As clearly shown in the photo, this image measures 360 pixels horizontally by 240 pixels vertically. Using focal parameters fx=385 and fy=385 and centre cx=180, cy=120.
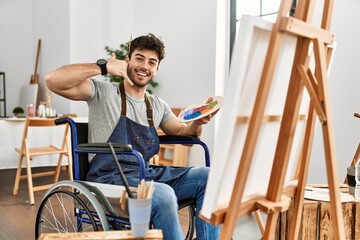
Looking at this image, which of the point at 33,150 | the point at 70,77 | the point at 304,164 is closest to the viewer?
the point at 304,164

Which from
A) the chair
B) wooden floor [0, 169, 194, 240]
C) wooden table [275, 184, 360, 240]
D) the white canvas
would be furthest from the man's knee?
the chair

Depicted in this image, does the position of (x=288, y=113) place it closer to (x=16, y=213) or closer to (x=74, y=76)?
(x=74, y=76)

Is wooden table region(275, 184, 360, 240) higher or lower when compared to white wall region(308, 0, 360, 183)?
lower

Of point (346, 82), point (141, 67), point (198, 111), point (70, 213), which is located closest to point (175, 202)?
point (198, 111)

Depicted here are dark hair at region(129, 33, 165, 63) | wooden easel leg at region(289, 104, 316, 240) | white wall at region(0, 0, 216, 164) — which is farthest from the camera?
white wall at region(0, 0, 216, 164)

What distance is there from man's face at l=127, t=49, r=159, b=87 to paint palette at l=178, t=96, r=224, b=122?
257mm

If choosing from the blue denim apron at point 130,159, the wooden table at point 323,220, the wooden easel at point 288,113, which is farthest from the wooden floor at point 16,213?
the wooden easel at point 288,113

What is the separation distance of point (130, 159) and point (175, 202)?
38 cm

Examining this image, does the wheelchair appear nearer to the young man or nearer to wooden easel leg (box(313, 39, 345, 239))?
the young man

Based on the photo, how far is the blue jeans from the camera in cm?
142

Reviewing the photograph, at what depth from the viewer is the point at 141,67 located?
6.11ft

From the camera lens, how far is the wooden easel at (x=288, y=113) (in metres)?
1.04

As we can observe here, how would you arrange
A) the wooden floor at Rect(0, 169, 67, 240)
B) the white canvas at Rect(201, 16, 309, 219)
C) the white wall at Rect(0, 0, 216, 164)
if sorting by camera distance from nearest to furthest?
the white canvas at Rect(201, 16, 309, 219), the wooden floor at Rect(0, 169, 67, 240), the white wall at Rect(0, 0, 216, 164)

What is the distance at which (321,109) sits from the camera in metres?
1.18
